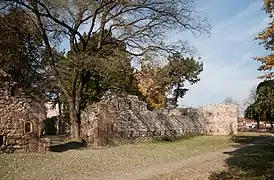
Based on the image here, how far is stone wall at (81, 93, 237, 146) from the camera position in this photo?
68.2ft

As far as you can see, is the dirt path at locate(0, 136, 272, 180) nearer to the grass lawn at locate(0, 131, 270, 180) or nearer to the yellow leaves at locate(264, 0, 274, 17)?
the grass lawn at locate(0, 131, 270, 180)

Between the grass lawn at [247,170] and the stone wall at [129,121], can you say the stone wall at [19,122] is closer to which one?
the stone wall at [129,121]

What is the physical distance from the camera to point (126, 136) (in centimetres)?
2241

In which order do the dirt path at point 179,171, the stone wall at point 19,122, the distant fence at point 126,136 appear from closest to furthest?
the dirt path at point 179,171 < the stone wall at point 19,122 < the distant fence at point 126,136

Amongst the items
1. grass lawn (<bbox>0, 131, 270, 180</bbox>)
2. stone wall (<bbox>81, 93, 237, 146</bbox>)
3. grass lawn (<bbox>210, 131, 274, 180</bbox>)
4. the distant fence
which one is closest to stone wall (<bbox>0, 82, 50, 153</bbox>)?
grass lawn (<bbox>0, 131, 270, 180</bbox>)

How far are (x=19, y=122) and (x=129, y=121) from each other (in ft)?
29.8

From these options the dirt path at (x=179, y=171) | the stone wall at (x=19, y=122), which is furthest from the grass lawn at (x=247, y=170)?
the stone wall at (x=19, y=122)

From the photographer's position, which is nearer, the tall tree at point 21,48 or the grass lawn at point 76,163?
the grass lawn at point 76,163

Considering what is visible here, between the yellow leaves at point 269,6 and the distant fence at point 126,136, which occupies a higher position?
the yellow leaves at point 269,6

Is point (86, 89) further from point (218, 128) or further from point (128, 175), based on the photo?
point (128, 175)

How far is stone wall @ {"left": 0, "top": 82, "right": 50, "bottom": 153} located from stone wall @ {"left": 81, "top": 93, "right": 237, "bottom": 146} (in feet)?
16.7

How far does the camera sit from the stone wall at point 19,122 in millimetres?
14922

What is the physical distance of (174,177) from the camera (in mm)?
10461

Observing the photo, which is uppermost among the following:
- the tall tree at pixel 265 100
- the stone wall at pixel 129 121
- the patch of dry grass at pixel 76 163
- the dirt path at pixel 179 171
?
the tall tree at pixel 265 100
